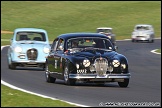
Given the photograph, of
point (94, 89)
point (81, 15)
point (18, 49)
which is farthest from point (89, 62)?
point (81, 15)

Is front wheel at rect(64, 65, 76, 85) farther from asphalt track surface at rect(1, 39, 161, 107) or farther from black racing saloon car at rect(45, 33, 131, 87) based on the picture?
asphalt track surface at rect(1, 39, 161, 107)

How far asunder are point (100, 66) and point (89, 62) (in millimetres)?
300

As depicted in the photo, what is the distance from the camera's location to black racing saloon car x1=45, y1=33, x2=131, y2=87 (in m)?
15.8

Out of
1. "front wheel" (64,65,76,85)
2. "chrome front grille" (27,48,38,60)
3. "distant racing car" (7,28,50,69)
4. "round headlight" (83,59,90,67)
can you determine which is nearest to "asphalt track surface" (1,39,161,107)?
"front wheel" (64,65,76,85)

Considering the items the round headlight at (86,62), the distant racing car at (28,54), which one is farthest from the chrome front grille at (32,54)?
the round headlight at (86,62)

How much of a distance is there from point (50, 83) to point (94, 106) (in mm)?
6421

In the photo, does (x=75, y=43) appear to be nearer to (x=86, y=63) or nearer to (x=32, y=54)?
(x=86, y=63)

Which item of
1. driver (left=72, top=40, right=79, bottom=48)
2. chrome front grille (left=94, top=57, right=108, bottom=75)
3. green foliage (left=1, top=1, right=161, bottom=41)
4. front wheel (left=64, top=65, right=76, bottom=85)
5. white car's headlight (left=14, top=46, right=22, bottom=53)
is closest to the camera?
chrome front grille (left=94, top=57, right=108, bottom=75)

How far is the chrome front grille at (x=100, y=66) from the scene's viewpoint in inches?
622

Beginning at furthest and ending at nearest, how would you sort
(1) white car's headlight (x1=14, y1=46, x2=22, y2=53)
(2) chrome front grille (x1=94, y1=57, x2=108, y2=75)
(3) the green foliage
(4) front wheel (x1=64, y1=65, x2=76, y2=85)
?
(3) the green foliage
(1) white car's headlight (x1=14, y1=46, x2=22, y2=53)
(4) front wheel (x1=64, y1=65, x2=76, y2=85)
(2) chrome front grille (x1=94, y1=57, x2=108, y2=75)

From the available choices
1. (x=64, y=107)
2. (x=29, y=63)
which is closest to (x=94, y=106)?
(x=64, y=107)

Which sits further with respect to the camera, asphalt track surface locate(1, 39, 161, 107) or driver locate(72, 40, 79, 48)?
driver locate(72, 40, 79, 48)

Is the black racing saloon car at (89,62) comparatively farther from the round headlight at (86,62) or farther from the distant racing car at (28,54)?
the distant racing car at (28,54)

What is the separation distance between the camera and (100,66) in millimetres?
15812
